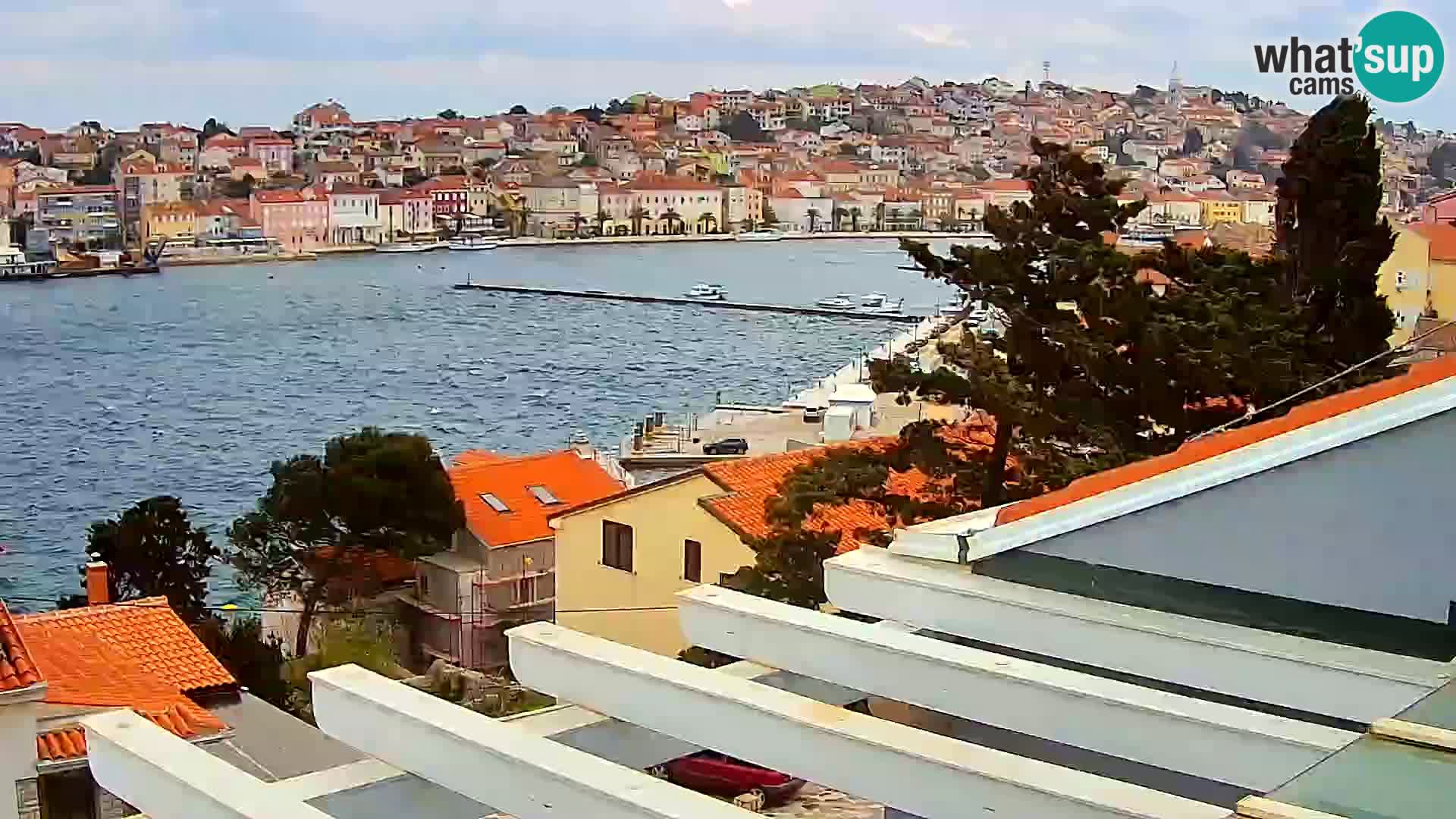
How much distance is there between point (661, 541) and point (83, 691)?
4670 mm

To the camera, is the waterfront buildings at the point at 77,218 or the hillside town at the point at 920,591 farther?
the waterfront buildings at the point at 77,218

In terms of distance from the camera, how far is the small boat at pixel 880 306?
128 feet

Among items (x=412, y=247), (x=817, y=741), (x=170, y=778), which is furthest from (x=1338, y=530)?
Answer: (x=412, y=247)

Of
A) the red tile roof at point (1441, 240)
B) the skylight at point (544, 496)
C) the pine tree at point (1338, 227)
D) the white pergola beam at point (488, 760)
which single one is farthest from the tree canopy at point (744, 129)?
the white pergola beam at point (488, 760)

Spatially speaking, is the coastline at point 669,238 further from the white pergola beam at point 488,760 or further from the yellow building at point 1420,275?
the white pergola beam at point 488,760

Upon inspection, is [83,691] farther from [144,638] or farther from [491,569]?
[491,569]

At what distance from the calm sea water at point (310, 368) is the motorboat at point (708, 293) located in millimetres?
579

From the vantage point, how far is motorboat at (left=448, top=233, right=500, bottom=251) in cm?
5766

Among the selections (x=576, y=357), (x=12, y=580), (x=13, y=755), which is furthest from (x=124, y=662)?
(x=576, y=357)

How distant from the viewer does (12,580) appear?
16.6m

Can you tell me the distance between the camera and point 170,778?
2.93 feet

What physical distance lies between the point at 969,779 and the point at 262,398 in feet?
98.5

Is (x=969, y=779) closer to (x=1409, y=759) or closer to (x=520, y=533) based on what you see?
(x=1409, y=759)

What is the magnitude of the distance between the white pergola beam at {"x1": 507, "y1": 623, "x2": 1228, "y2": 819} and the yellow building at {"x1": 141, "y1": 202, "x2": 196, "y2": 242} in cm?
5510
